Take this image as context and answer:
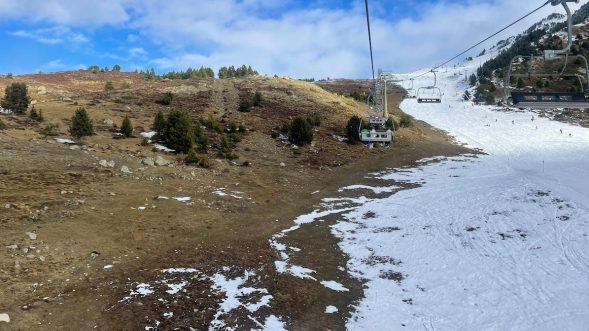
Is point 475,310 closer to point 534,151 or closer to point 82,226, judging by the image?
point 82,226

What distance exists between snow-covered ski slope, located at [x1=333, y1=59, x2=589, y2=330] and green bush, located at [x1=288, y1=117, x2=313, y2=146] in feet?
29.1

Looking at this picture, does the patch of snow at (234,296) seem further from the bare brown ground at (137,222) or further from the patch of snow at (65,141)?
the patch of snow at (65,141)

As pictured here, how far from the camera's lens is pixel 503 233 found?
74.1 feet

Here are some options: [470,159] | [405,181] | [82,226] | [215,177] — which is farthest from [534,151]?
[82,226]

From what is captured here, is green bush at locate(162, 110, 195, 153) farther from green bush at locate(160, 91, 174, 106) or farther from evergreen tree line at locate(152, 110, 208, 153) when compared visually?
green bush at locate(160, 91, 174, 106)

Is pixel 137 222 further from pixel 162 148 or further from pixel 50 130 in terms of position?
pixel 50 130

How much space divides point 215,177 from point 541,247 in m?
19.2

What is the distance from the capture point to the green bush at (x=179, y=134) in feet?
110

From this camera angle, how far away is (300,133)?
42062mm

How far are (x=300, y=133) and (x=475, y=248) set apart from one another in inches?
936

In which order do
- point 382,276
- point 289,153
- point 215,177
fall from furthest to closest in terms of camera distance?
point 289,153 → point 215,177 → point 382,276

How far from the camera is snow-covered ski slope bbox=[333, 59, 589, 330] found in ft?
48.2

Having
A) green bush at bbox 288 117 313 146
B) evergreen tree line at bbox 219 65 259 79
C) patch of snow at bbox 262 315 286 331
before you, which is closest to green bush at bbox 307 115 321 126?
green bush at bbox 288 117 313 146

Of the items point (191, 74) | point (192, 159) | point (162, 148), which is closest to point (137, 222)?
point (192, 159)
